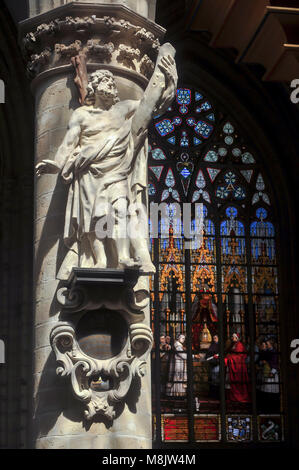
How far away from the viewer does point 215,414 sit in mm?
16781

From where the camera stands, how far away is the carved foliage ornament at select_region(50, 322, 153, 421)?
9.27m

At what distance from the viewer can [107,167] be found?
31.8ft

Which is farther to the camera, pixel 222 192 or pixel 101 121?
pixel 222 192

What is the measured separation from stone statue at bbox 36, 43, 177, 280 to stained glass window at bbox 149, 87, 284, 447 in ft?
23.7

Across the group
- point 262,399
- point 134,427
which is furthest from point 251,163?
point 134,427

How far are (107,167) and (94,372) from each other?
5.76 ft

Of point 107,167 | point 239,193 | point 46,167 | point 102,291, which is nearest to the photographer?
point 102,291

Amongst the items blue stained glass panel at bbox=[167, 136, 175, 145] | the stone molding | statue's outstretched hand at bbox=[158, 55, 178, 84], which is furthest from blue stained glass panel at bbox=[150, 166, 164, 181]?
statue's outstretched hand at bbox=[158, 55, 178, 84]

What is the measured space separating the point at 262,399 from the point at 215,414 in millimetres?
780

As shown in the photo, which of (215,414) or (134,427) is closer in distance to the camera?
(134,427)

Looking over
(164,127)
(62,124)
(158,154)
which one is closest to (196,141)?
(164,127)

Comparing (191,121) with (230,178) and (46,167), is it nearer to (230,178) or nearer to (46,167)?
(230,178)

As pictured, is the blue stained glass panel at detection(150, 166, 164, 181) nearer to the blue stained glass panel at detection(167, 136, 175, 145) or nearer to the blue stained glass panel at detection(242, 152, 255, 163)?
the blue stained glass panel at detection(167, 136, 175, 145)
